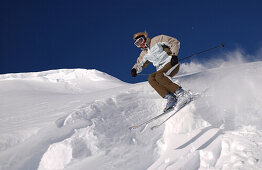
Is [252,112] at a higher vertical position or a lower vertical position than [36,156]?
higher

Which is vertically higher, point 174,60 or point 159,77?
point 174,60

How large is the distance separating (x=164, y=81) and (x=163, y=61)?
56cm

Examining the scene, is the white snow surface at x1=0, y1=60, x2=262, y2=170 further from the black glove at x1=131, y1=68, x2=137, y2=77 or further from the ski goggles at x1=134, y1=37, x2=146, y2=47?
the ski goggles at x1=134, y1=37, x2=146, y2=47

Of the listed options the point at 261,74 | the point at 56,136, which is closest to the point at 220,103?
the point at 261,74

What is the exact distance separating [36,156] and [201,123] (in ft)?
9.41

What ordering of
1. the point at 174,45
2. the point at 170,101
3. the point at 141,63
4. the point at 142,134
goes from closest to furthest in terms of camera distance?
the point at 142,134 < the point at 170,101 < the point at 174,45 < the point at 141,63

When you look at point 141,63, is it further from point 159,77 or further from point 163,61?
point 159,77

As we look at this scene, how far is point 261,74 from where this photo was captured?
18.7 ft

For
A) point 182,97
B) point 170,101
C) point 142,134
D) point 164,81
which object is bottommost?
point 142,134

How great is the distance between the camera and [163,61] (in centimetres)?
541

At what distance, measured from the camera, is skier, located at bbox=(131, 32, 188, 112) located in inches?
198

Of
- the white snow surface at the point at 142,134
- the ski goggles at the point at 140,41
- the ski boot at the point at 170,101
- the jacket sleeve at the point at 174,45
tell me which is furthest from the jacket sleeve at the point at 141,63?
the ski boot at the point at 170,101

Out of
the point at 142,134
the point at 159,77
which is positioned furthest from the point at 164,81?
the point at 142,134

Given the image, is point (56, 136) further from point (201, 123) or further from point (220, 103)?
point (220, 103)
